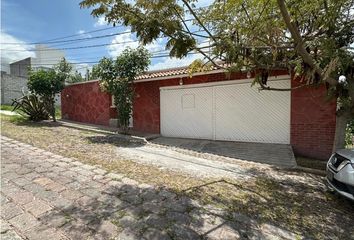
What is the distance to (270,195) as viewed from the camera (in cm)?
477

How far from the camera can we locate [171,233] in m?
3.13

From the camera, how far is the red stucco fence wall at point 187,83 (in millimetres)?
8008

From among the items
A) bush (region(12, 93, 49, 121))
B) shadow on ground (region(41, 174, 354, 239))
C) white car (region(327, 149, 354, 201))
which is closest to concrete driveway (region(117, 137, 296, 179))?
shadow on ground (region(41, 174, 354, 239))

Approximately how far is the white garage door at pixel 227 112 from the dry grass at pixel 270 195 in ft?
8.68

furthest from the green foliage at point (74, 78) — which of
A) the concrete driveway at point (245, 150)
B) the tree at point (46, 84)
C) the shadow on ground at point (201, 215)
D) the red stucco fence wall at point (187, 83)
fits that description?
the shadow on ground at point (201, 215)

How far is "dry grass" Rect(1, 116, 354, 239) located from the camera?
12.2ft

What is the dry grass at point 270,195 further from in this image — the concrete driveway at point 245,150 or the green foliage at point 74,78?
the green foliage at point 74,78

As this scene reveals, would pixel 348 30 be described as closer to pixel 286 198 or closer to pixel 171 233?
pixel 286 198

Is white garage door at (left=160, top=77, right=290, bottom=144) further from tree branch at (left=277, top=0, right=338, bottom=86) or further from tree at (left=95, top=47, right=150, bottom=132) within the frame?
tree branch at (left=277, top=0, right=338, bottom=86)

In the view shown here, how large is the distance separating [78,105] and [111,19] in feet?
40.4

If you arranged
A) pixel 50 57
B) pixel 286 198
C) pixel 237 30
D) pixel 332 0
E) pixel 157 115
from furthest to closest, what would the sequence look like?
1. pixel 50 57
2. pixel 157 115
3. pixel 237 30
4. pixel 332 0
5. pixel 286 198

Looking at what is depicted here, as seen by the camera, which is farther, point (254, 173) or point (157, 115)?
point (157, 115)

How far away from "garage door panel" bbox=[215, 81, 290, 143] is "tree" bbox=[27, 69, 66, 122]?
9691 millimetres

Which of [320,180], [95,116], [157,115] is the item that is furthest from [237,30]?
[95,116]
